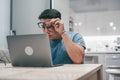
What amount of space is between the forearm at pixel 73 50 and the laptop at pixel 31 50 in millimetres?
327

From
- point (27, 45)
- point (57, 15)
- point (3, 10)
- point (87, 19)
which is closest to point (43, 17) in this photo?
point (57, 15)

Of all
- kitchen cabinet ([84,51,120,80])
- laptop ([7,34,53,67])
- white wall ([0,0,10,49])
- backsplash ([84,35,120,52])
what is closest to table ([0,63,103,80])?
laptop ([7,34,53,67])

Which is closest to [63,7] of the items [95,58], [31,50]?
[95,58]

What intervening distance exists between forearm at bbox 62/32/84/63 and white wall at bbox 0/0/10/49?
1.89 m

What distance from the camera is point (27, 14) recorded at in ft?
11.7

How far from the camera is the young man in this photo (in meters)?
1.66

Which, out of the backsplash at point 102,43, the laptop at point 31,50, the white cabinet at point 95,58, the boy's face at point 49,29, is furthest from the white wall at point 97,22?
the laptop at point 31,50

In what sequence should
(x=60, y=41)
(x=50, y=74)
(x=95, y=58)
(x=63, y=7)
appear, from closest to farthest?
(x=50, y=74)
(x=60, y=41)
(x=63, y=7)
(x=95, y=58)

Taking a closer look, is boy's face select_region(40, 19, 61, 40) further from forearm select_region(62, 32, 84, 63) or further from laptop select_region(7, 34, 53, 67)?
Answer: laptop select_region(7, 34, 53, 67)

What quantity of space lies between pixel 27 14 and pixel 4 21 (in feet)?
1.37

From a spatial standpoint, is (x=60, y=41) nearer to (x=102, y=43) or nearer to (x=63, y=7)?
(x=63, y=7)

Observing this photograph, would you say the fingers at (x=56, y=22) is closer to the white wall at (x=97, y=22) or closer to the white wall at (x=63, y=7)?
the white wall at (x=63, y=7)

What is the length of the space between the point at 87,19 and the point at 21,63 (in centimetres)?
351

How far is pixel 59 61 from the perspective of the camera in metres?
1.80
